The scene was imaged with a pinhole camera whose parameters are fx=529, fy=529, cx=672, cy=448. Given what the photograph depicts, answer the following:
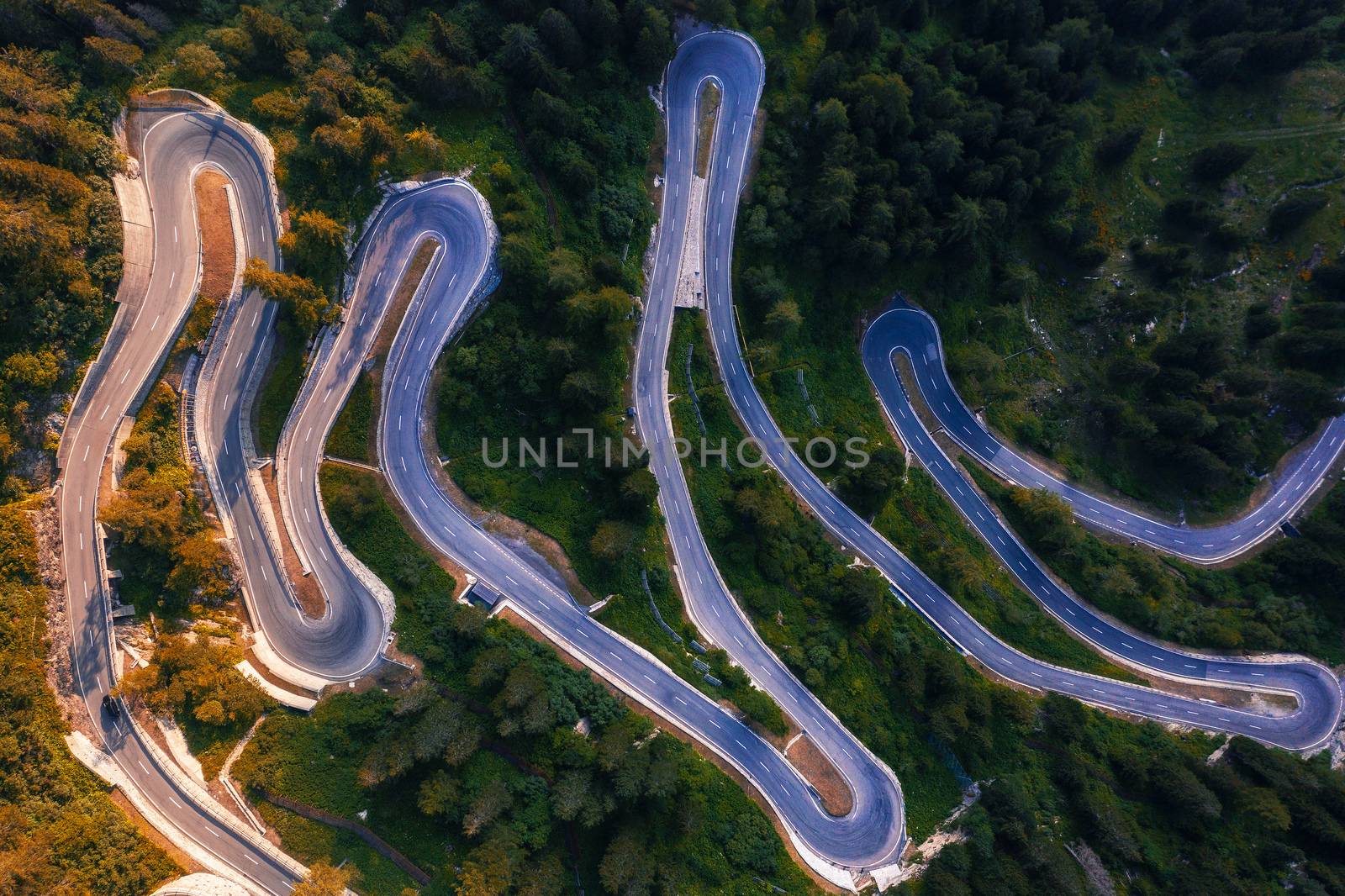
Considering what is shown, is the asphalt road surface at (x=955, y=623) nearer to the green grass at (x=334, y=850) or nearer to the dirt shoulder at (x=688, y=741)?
the dirt shoulder at (x=688, y=741)

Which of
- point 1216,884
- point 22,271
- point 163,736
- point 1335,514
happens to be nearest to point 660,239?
point 22,271

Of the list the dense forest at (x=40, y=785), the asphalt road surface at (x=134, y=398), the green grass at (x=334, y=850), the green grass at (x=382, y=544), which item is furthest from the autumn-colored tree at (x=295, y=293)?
the green grass at (x=334, y=850)

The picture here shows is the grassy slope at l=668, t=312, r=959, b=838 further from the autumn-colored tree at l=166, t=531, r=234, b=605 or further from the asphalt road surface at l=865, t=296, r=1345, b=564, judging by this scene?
the autumn-colored tree at l=166, t=531, r=234, b=605

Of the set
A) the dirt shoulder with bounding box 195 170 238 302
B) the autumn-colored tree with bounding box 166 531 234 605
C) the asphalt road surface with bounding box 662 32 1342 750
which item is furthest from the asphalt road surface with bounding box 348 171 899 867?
the asphalt road surface with bounding box 662 32 1342 750

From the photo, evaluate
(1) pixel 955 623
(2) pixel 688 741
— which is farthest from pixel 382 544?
(1) pixel 955 623

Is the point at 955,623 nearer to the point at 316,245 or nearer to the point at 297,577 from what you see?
the point at 297,577

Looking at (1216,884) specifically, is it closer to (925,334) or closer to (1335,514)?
(1335,514)

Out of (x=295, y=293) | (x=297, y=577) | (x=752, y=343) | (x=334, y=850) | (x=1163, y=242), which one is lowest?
(x=334, y=850)
